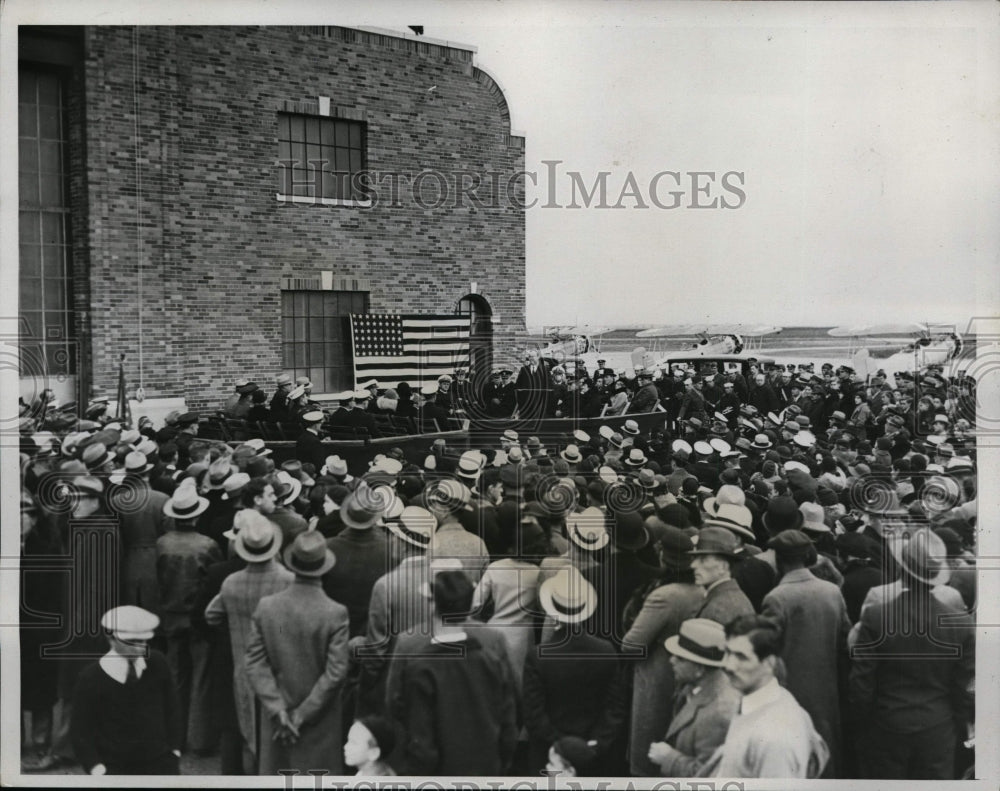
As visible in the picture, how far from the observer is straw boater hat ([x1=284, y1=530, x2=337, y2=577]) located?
4.92 m

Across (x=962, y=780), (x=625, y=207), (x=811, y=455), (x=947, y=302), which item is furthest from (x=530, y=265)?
(x=962, y=780)

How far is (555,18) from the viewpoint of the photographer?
16.9ft

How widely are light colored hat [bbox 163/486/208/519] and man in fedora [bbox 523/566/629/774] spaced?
2067 mm

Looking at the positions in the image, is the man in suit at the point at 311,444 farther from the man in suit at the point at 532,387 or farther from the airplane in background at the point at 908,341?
the airplane in background at the point at 908,341

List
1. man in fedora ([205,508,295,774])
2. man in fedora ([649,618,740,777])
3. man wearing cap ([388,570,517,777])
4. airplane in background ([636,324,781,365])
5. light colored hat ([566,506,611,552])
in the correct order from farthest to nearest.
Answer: airplane in background ([636,324,781,365]) → light colored hat ([566,506,611,552]) → man in fedora ([205,508,295,774]) → man in fedora ([649,618,740,777]) → man wearing cap ([388,570,517,777])

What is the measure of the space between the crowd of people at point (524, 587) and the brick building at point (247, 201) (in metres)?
0.42

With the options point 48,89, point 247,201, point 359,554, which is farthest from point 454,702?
point 48,89

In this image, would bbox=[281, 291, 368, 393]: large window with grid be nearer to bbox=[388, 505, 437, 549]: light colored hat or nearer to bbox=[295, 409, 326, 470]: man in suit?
bbox=[295, 409, 326, 470]: man in suit

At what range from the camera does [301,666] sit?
16.1ft

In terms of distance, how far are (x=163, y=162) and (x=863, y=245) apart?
427cm

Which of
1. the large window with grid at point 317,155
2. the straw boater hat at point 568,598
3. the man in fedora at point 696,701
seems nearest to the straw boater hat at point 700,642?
the man in fedora at point 696,701

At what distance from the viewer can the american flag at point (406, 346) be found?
17.5 feet

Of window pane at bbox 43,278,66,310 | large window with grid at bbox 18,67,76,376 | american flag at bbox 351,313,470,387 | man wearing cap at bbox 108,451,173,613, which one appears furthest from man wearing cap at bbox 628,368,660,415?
window pane at bbox 43,278,66,310

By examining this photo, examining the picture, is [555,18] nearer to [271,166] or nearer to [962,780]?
[271,166]
